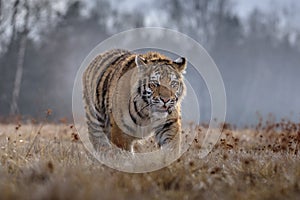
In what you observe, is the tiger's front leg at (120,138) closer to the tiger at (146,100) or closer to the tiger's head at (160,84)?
the tiger at (146,100)

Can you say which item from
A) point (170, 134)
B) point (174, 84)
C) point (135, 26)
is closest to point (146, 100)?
point (174, 84)

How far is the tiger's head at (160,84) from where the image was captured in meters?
6.88

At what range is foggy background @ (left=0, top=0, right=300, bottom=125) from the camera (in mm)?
25723

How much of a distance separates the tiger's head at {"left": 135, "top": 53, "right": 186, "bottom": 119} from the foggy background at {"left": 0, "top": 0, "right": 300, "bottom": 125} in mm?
1903

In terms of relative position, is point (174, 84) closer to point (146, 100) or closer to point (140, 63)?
point (146, 100)

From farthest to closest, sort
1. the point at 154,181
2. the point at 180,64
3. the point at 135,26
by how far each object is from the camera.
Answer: the point at 135,26 < the point at 180,64 < the point at 154,181

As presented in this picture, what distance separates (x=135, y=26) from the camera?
41375 millimetres

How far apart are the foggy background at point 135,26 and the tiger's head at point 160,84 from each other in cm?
190

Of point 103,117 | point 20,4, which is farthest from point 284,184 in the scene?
point 20,4

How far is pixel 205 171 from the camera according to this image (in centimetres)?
548

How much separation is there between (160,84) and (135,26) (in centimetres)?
3499

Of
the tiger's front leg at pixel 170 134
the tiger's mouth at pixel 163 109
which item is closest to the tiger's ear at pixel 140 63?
the tiger's mouth at pixel 163 109

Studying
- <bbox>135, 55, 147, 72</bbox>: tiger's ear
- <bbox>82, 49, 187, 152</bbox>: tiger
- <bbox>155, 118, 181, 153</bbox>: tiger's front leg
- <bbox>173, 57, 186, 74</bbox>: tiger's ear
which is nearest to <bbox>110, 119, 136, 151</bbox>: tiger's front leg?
<bbox>82, 49, 187, 152</bbox>: tiger

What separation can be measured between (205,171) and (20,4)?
68.1 feet
